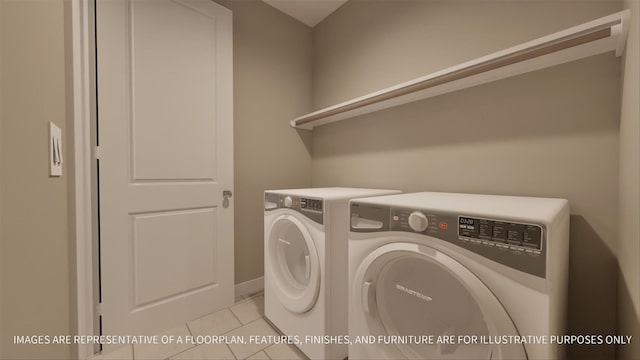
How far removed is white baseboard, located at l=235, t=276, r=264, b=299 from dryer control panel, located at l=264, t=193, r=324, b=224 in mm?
850

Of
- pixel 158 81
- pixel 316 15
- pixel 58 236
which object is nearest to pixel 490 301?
pixel 58 236

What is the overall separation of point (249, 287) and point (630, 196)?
2198 millimetres

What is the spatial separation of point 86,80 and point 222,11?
101 cm

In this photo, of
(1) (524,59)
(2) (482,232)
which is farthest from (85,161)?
(1) (524,59)

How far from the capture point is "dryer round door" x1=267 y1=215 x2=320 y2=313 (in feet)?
4.28

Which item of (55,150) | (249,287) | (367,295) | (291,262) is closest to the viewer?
(55,150)

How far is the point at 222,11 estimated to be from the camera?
1757mm

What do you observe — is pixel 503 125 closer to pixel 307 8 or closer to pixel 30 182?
pixel 30 182

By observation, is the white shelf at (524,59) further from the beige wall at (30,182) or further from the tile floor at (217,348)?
the tile floor at (217,348)

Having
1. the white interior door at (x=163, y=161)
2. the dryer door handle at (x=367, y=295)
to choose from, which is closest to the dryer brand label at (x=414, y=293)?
the dryer door handle at (x=367, y=295)

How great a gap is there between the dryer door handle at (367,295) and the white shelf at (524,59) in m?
1.06

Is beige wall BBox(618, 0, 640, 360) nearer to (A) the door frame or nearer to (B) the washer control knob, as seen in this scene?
(B) the washer control knob

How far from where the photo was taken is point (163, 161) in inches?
60.5

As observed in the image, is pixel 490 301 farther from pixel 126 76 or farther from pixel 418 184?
pixel 126 76
